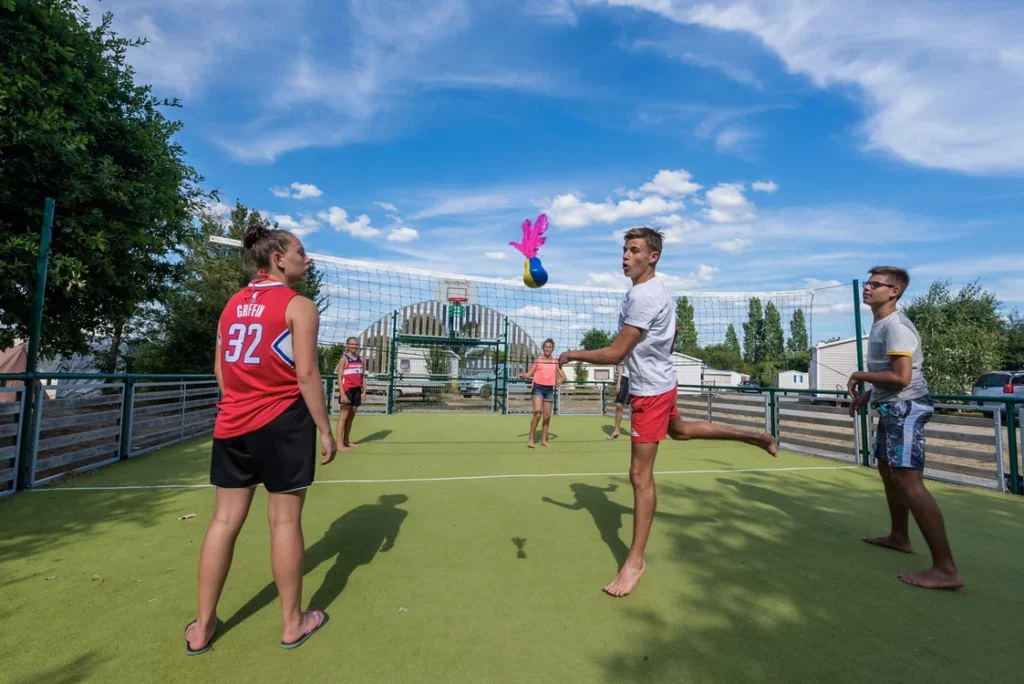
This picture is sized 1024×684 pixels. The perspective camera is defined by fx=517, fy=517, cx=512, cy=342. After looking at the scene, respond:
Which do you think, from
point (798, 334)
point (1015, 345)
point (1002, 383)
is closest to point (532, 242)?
point (798, 334)

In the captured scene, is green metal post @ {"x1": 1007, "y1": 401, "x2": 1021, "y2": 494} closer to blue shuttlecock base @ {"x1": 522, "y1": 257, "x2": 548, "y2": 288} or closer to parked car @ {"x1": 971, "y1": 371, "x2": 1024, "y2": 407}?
blue shuttlecock base @ {"x1": 522, "y1": 257, "x2": 548, "y2": 288}

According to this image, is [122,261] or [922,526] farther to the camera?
[122,261]

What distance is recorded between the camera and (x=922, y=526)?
2.68 meters

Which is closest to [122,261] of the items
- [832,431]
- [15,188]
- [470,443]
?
[15,188]

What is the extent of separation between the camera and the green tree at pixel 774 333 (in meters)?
10.8

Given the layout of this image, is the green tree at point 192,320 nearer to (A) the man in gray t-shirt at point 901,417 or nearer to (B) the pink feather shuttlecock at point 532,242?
(B) the pink feather shuttlecock at point 532,242

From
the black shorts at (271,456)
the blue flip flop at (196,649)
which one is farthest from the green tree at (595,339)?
the blue flip flop at (196,649)

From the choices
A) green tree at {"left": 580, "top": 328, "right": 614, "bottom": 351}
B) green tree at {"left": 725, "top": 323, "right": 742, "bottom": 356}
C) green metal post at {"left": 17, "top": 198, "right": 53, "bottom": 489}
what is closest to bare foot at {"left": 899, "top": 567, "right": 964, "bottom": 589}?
green metal post at {"left": 17, "top": 198, "right": 53, "bottom": 489}

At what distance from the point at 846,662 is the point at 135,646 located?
2644mm

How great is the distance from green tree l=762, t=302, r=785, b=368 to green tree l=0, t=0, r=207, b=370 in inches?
458

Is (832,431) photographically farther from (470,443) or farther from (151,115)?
(151,115)

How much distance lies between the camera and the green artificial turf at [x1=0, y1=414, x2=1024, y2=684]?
1.86m

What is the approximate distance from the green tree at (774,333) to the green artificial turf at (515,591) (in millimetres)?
6431

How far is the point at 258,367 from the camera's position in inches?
75.8
